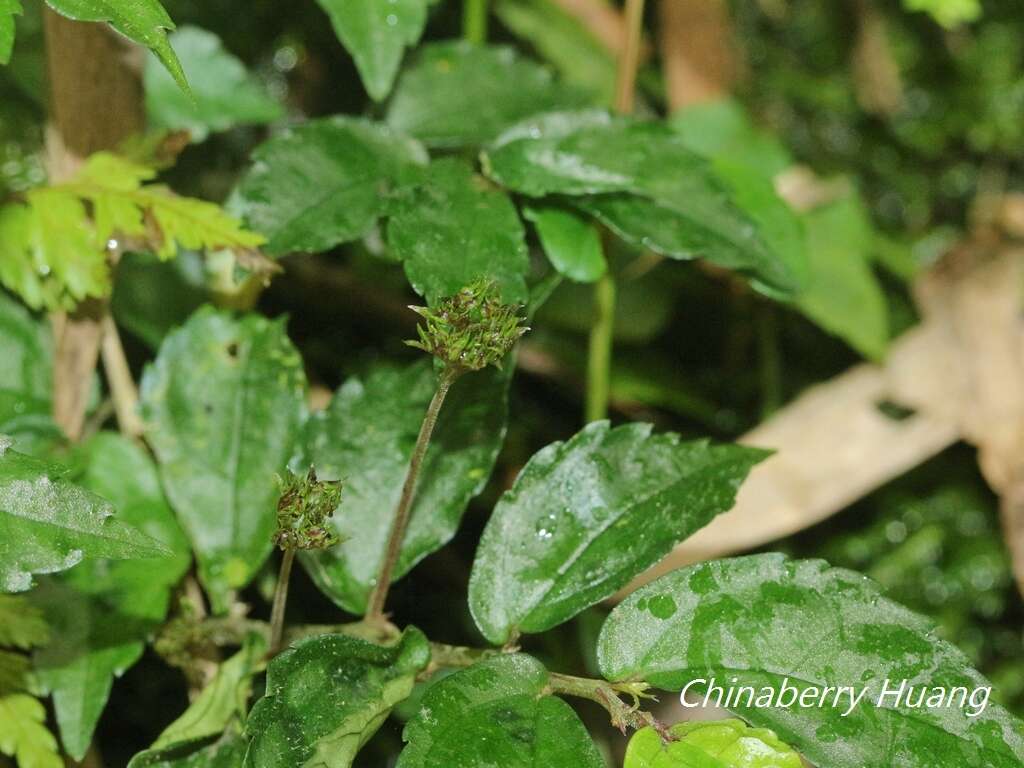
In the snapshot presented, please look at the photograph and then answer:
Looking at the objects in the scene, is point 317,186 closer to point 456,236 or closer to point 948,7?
point 456,236

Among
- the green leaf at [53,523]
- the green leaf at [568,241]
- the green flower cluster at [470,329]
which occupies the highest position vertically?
the green flower cluster at [470,329]

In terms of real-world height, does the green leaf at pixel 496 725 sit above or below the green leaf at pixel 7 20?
below

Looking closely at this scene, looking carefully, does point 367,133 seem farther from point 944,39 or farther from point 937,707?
point 944,39

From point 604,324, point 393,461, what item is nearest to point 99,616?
point 393,461

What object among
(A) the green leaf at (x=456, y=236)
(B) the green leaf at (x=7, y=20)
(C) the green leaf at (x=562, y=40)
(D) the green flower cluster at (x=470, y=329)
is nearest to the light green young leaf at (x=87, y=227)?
(A) the green leaf at (x=456, y=236)

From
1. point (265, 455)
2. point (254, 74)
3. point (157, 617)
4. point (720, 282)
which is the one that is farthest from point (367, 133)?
point (720, 282)

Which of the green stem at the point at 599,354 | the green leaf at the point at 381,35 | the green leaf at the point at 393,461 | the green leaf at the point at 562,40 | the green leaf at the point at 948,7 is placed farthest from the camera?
the green leaf at the point at 562,40

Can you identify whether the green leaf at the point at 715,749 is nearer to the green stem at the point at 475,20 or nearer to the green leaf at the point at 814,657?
the green leaf at the point at 814,657
